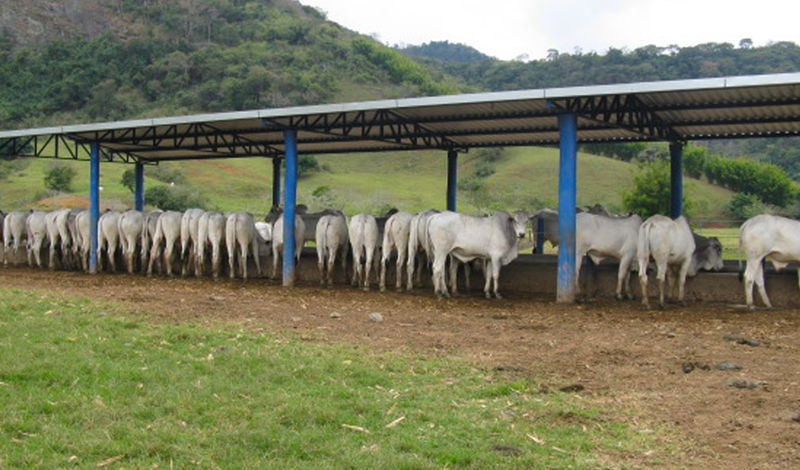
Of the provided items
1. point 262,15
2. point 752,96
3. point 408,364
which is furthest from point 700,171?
point 262,15

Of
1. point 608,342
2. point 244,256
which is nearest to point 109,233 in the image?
point 244,256

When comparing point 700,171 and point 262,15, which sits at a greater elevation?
point 262,15

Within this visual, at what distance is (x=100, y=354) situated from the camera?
29.9 ft

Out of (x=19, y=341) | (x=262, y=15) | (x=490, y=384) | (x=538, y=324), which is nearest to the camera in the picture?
(x=490, y=384)

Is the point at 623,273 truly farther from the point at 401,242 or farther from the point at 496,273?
the point at 401,242

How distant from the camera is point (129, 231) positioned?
69.1 feet

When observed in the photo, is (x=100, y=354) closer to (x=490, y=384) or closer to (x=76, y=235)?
(x=490, y=384)

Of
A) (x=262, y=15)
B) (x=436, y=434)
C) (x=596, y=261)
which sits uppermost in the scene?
(x=262, y=15)

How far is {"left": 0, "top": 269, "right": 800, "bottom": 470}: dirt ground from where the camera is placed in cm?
656

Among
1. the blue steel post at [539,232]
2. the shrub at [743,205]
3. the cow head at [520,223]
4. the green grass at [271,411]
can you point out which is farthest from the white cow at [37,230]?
the shrub at [743,205]

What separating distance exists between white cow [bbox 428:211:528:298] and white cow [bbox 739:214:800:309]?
4.05 m

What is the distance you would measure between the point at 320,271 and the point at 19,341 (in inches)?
358

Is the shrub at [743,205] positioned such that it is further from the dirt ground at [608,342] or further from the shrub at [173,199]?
the dirt ground at [608,342]

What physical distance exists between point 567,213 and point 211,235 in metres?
8.96
